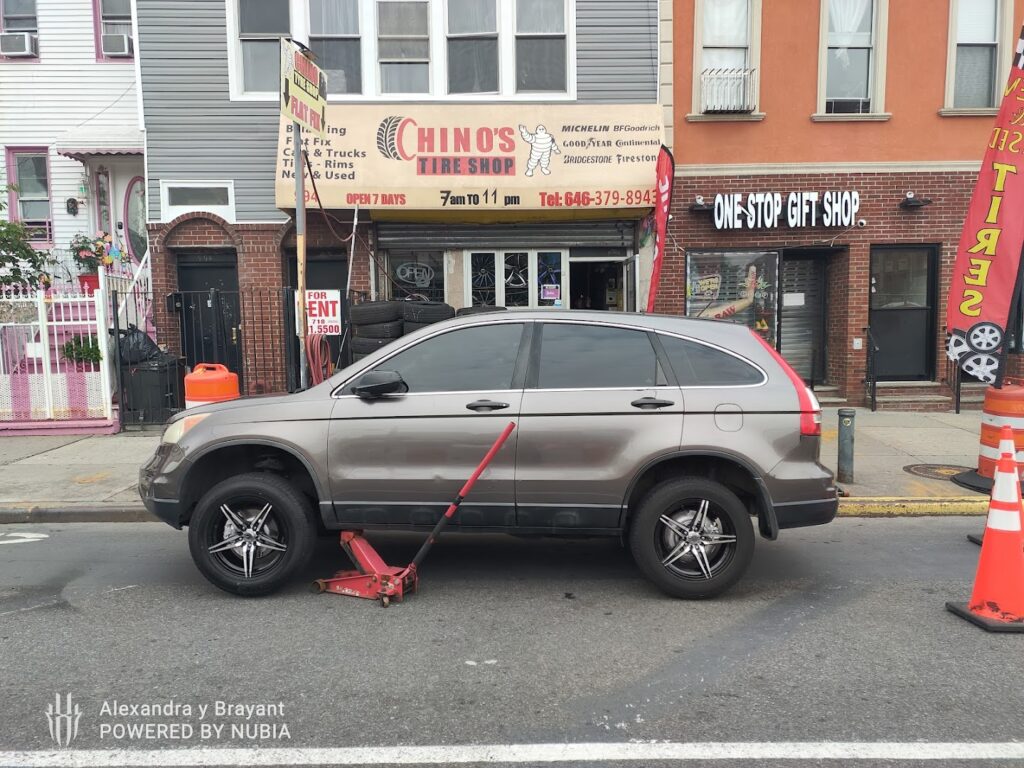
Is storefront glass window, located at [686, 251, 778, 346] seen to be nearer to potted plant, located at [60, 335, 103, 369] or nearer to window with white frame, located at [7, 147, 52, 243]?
potted plant, located at [60, 335, 103, 369]

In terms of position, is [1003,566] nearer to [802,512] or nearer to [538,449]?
[802,512]

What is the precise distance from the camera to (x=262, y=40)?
11.2 m

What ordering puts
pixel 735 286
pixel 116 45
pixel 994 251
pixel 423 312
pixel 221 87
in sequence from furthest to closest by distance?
pixel 116 45
pixel 735 286
pixel 221 87
pixel 423 312
pixel 994 251

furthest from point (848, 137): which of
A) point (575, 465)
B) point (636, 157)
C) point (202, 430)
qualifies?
point (202, 430)

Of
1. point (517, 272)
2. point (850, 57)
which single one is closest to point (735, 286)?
point (517, 272)

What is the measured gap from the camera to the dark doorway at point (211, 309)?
1130 centimetres

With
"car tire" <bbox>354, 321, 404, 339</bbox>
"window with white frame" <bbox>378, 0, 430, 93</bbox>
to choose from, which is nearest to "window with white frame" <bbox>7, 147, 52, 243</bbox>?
"window with white frame" <bbox>378, 0, 430, 93</bbox>

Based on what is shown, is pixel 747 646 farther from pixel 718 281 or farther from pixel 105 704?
pixel 718 281

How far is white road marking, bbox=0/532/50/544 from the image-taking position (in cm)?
602

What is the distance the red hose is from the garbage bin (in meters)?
2.83

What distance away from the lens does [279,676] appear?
3582 millimetres

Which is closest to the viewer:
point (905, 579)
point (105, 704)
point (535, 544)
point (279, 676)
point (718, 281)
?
point (105, 704)

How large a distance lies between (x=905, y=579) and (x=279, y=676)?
13.4 feet

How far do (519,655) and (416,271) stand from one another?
8731 millimetres
